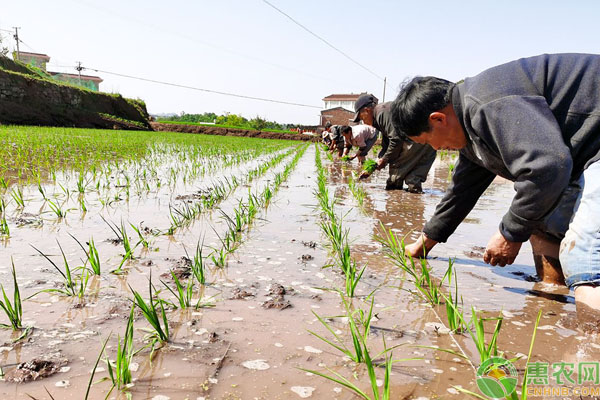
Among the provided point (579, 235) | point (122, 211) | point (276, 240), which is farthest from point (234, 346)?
point (122, 211)

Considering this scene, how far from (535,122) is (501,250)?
639 millimetres

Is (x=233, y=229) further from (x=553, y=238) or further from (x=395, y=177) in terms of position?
(x=395, y=177)

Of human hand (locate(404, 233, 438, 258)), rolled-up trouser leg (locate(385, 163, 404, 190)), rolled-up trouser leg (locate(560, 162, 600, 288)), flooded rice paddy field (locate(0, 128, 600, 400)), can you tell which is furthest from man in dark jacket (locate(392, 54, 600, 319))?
rolled-up trouser leg (locate(385, 163, 404, 190))

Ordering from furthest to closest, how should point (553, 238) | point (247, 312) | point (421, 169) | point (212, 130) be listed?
point (212, 130) → point (421, 169) → point (553, 238) → point (247, 312)

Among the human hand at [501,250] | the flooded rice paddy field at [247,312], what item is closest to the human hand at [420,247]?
the flooded rice paddy field at [247,312]

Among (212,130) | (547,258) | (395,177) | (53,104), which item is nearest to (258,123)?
(212,130)

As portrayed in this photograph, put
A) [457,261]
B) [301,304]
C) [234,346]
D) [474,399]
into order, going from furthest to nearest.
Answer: [457,261], [301,304], [234,346], [474,399]

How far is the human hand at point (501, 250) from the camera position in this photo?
1.87m

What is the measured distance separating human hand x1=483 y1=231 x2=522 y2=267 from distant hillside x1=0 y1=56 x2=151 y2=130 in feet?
74.1

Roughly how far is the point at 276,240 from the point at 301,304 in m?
1.20

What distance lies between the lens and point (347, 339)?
160 centimetres

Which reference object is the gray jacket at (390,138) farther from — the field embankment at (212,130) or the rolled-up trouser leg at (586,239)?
the field embankment at (212,130)

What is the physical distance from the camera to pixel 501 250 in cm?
191

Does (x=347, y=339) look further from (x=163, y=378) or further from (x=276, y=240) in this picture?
(x=276, y=240)
